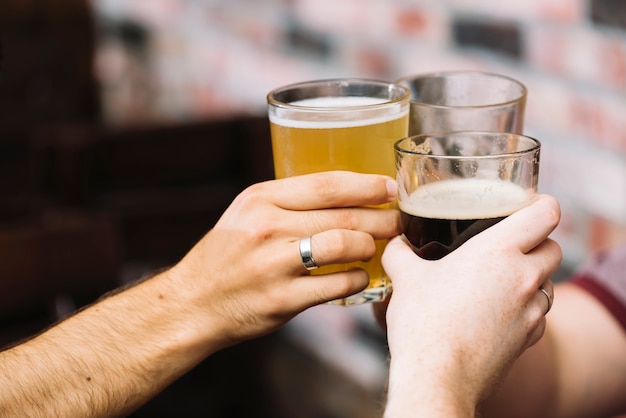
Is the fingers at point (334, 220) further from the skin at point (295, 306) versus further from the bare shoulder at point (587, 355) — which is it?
the bare shoulder at point (587, 355)

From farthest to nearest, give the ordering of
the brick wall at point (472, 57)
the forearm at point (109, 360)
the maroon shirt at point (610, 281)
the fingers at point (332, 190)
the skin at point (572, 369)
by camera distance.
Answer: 1. the brick wall at point (472, 57)
2. the maroon shirt at point (610, 281)
3. the skin at point (572, 369)
4. the forearm at point (109, 360)
5. the fingers at point (332, 190)

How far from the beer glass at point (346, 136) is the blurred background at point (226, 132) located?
0.62m

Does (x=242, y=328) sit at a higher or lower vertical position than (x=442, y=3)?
lower

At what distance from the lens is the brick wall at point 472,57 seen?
Result: 61.7 inches

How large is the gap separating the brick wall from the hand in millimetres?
681

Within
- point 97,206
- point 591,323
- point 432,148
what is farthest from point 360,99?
point 97,206

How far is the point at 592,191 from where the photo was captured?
5.36ft

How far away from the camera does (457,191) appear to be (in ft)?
3.26

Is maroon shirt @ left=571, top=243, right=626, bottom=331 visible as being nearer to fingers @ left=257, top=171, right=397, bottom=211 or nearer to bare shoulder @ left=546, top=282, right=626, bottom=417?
bare shoulder @ left=546, top=282, right=626, bottom=417

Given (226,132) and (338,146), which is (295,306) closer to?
(338,146)

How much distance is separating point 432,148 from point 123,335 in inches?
18.5

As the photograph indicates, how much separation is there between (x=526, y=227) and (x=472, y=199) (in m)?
0.08

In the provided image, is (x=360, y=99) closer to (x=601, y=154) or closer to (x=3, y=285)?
(x=601, y=154)

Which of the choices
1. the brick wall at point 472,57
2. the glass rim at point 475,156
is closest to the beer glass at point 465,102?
the glass rim at point 475,156
